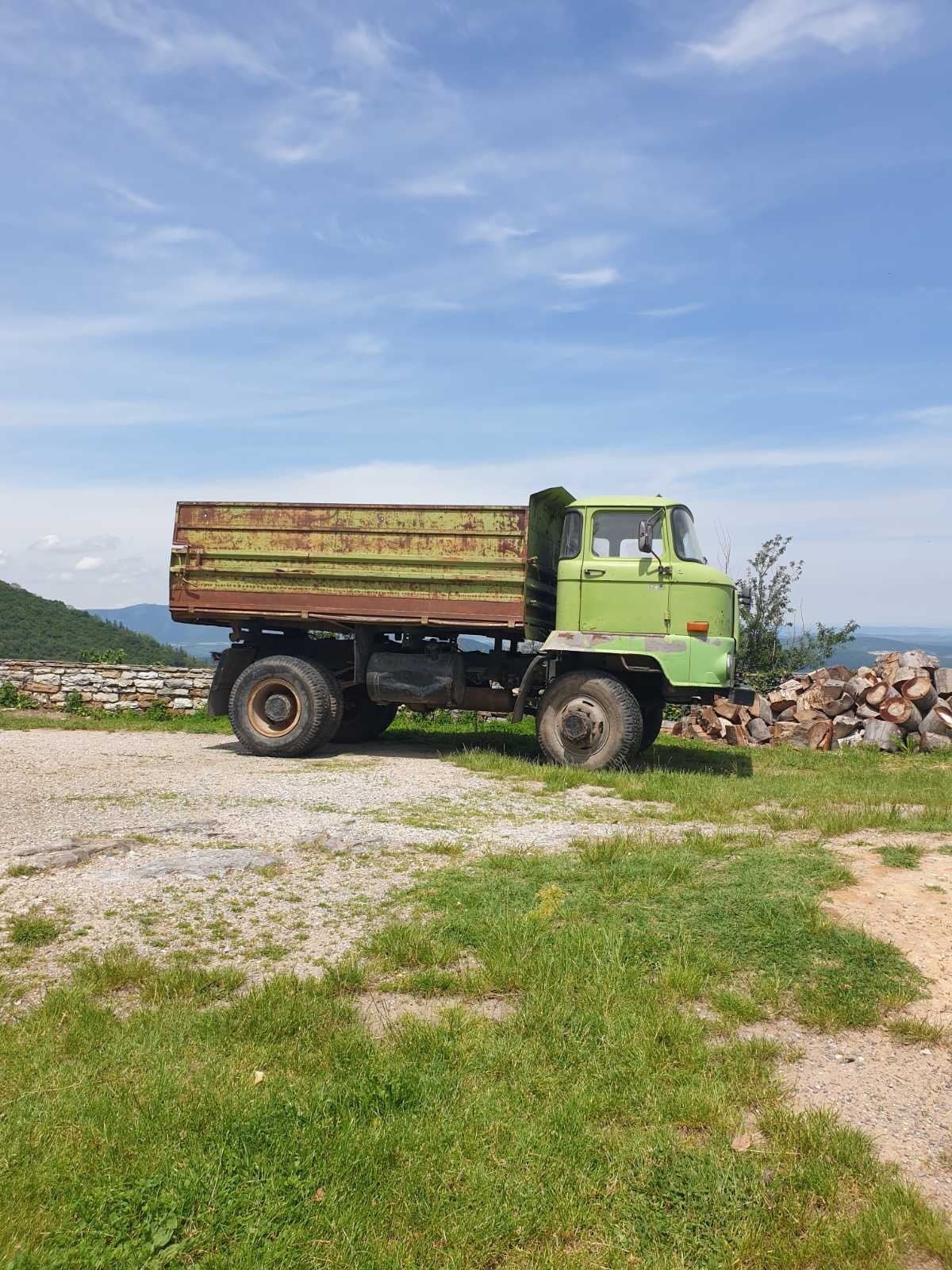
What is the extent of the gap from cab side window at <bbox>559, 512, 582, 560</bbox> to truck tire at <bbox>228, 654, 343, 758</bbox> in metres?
3.26

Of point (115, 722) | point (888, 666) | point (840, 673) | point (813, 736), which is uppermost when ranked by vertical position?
point (888, 666)

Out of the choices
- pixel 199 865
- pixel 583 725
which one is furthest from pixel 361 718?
pixel 199 865

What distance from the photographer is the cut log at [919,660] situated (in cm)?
1378

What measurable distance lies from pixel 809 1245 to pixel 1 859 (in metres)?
5.15

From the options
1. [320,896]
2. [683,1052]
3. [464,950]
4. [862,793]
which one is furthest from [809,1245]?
[862,793]

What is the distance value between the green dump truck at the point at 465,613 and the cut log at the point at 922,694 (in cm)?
433

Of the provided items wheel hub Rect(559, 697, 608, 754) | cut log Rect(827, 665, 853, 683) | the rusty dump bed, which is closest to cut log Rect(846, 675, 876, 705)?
cut log Rect(827, 665, 853, 683)

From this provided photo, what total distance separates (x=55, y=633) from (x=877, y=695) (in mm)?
42802

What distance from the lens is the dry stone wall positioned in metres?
15.6

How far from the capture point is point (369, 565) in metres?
11.0

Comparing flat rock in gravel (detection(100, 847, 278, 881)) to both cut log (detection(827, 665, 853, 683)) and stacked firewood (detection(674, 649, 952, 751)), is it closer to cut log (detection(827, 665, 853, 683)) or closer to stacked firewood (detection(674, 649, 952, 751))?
stacked firewood (detection(674, 649, 952, 751))

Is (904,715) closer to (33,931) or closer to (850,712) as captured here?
(850,712)

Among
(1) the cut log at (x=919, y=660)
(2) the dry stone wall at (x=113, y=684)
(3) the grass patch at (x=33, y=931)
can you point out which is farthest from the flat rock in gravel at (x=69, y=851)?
(1) the cut log at (x=919, y=660)

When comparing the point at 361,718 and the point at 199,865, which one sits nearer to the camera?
the point at 199,865
